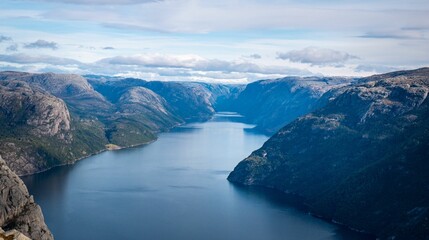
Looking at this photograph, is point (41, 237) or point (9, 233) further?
point (41, 237)

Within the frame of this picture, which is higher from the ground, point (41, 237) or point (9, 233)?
point (9, 233)
